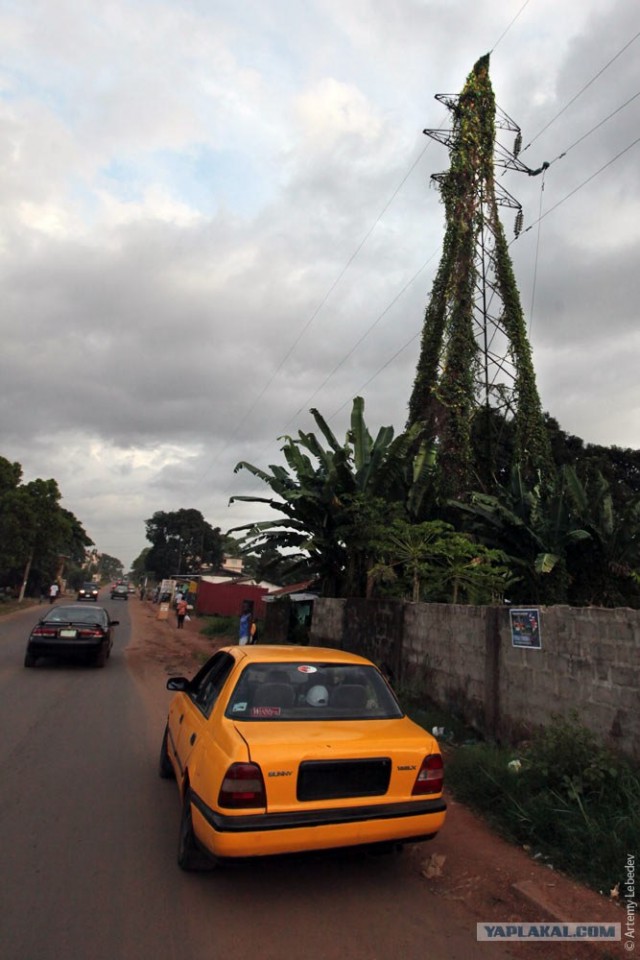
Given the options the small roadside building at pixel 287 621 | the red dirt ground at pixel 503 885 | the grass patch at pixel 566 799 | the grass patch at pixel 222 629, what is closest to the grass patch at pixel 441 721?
the grass patch at pixel 566 799

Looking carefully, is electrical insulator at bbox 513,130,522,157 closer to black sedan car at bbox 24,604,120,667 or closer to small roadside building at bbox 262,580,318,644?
small roadside building at bbox 262,580,318,644

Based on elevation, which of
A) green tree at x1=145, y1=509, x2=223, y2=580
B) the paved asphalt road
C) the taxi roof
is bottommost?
the paved asphalt road

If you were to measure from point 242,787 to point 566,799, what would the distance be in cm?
286

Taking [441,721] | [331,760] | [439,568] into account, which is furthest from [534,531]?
[331,760]

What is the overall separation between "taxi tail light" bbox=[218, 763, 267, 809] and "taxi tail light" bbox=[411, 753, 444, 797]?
1.01 meters

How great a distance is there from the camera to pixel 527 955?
3.09 metres

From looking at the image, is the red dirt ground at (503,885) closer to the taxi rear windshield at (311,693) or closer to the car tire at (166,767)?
the taxi rear windshield at (311,693)

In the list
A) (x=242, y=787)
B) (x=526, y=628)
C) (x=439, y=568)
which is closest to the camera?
(x=242, y=787)

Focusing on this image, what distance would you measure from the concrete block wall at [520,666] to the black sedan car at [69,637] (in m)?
6.53

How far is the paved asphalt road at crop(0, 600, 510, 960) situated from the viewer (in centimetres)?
301

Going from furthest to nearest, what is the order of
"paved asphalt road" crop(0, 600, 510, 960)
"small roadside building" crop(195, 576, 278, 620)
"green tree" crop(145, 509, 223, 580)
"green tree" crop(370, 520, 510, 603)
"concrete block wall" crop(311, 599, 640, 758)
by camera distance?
"green tree" crop(145, 509, 223, 580) → "small roadside building" crop(195, 576, 278, 620) → "green tree" crop(370, 520, 510, 603) → "concrete block wall" crop(311, 599, 640, 758) → "paved asphalt road" crop(0, 600, 510, 960)

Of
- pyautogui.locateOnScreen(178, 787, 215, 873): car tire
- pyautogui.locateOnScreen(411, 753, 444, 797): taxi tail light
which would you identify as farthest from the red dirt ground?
pyautogui.locateOnScreen(178, 787, 215, 873): car tire

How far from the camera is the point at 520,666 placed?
663cm

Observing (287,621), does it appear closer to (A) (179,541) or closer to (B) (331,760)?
(B) (331,760)
